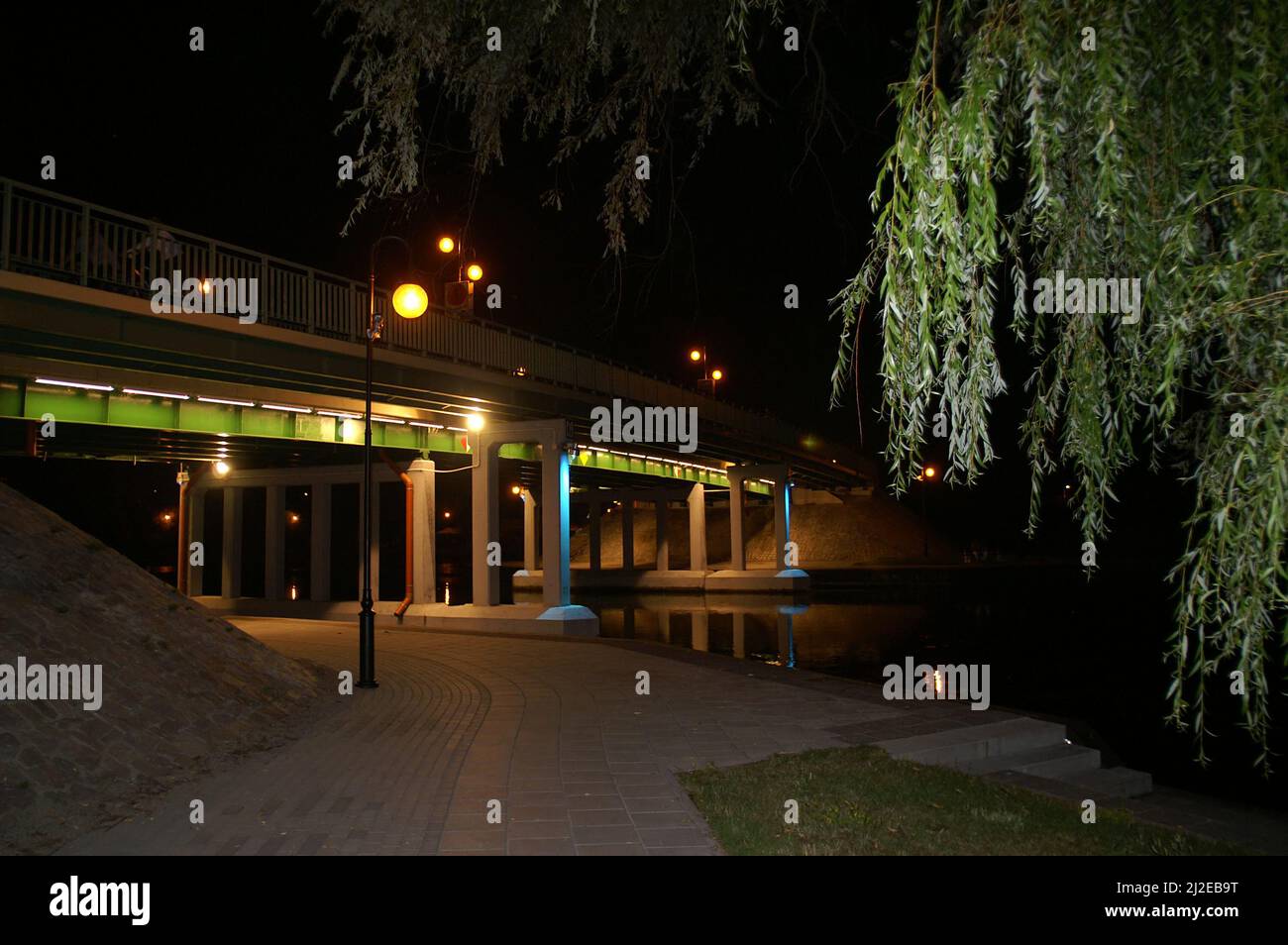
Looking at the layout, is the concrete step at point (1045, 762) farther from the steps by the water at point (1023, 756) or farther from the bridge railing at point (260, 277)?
the bridge railing at point (260, 277)

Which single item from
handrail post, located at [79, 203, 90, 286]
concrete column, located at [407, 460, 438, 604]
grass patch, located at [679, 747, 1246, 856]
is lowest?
grass patch, located at [679, 747, 1246, 856]

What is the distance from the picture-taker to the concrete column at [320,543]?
126 ft

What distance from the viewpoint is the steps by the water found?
399 inches

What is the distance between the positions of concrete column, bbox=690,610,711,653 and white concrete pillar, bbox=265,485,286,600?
19366 millimetres

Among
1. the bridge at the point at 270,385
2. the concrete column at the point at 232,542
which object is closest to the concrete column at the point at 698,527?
the bridge at the point at 270,385

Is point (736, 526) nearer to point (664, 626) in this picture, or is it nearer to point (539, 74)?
point (664, 626)

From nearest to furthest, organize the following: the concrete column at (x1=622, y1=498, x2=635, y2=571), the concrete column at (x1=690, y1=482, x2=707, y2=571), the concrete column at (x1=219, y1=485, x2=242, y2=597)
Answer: the concrete column at (x1=219, y1=485, x2=242, y2=597) < the concrete column at (x1=690, y1=482, x2=707, y2=571) < the concrete column at (x1=622, y1=498, x2=635, y2=571)

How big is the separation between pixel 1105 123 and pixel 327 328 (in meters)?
19.2

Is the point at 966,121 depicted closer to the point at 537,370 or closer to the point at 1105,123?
the point at 1105,123

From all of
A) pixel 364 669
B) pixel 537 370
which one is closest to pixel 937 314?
pixel 364 669

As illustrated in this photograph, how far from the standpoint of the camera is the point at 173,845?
6.49m

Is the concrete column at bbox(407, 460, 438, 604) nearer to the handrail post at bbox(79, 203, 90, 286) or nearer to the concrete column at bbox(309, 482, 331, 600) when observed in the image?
the concrete column at bbox(309, 482, 331, 600)

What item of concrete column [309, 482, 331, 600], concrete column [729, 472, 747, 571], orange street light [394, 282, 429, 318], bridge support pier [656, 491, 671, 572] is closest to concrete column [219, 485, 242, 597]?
concrete column [309, 482, 331, 600]

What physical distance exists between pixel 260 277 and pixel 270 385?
4.53m
